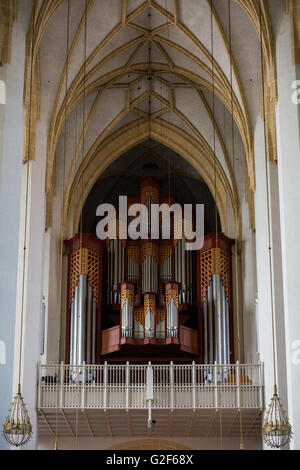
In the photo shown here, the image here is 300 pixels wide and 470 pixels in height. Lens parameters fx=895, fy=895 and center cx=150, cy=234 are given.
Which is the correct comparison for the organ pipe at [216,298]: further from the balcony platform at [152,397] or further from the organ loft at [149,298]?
the balcony platform at [152,397]

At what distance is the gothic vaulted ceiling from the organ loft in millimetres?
2092

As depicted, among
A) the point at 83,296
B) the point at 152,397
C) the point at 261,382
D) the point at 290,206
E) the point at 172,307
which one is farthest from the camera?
the point at 83,296

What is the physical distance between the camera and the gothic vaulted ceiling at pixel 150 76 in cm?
2453

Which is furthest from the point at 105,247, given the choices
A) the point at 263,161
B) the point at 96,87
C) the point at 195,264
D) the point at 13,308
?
the point at 13,308

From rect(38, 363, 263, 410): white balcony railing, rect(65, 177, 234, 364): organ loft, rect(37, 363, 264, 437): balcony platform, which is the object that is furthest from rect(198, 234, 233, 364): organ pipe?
rect(38, 363, 263, 410): white balcony railing

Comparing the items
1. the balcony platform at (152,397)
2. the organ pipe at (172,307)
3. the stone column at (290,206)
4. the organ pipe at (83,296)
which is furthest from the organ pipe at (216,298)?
the stone column at (290,206)

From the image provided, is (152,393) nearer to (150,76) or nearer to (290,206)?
(290,206)

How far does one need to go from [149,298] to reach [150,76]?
23.5 feet

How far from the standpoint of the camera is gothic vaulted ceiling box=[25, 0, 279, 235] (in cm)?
2453

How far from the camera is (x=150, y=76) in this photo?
28797 mm

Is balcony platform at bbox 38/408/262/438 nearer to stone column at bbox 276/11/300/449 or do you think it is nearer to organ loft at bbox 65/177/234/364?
organ loft at bbox 65/177/234/364

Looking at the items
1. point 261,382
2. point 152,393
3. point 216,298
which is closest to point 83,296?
point 216,298

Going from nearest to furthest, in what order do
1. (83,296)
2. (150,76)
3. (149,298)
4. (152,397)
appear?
(152,397) < (149,298) < (83,296) < (150,76)

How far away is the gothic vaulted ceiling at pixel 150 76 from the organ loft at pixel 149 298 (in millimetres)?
2092
